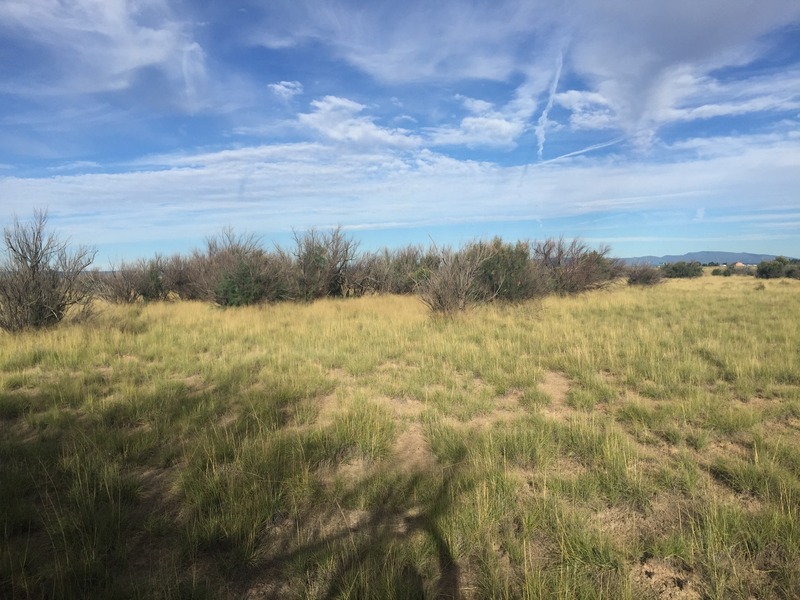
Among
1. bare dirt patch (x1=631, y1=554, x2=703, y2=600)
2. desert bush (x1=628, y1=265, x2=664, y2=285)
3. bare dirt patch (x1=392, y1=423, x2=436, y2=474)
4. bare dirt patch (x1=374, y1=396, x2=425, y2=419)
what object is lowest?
bare dirt patch (x1=631, y1=554, x2=703, y2=600)

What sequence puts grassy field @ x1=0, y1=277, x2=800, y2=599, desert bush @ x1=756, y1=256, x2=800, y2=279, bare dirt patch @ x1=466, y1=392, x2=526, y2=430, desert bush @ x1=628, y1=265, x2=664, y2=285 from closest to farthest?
grassy field @ x1=0, y1=277, x2=800, y2=599 < bare dirt patch @ x1=466, y1=392, x2=526, y2=430 < desert bush @ x1=628, y1=265, x2=664, y2=285 < desert bush @ x1=756, y1=256, x2=800, y2=279

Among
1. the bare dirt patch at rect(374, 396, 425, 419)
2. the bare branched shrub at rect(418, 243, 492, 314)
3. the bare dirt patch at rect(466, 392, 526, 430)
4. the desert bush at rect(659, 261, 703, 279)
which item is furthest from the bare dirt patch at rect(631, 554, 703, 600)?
the desert bush at rect(659, 261, 703, 279)

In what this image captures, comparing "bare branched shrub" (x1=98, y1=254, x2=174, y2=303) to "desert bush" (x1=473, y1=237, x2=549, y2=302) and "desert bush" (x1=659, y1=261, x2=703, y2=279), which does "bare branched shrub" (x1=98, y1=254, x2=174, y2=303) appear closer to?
"desert bush" (x1=473, y1=237, x2=549, y2=302)

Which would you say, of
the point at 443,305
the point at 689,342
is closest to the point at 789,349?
the point at 689,342

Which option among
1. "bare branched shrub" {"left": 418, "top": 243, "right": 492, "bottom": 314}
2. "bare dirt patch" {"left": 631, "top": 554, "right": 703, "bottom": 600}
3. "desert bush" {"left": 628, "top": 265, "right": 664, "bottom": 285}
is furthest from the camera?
"desert bush" {"left": 628, "top": 265, "right": 664, "bottom": 285}

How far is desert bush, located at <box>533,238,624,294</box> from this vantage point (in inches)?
785

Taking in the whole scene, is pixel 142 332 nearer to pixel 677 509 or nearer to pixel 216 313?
pixel 216 313

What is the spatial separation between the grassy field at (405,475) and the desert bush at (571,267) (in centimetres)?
1228

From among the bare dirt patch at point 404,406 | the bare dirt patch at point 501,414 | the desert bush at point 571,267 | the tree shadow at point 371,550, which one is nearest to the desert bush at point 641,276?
the desert bush at point 571,267

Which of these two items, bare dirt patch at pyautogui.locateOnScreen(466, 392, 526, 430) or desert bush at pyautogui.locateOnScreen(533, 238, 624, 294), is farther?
desert bush at pyautogui.locateOnScreen(533, 238, 624, 294)

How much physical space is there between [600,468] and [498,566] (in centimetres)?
163

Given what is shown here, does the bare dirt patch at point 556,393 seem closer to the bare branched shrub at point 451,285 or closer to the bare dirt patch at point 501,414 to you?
the bare dirt patch at point 501,414

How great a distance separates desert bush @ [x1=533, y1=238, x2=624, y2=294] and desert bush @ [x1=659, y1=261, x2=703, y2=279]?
20.7m

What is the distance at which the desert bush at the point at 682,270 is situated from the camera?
37375 millimetres
